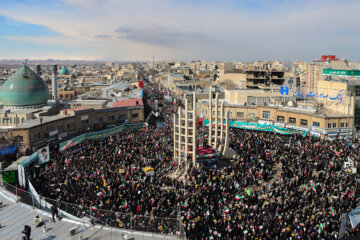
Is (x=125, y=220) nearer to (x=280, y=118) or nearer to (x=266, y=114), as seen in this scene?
(x=280, y=118)

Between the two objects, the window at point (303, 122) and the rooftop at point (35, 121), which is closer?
the rooftop at point (35, 121)

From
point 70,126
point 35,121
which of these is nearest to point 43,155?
point 35,121

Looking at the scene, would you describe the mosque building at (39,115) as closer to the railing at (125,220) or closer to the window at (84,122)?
the window at (84,122)

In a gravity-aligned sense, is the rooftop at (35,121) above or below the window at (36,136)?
above

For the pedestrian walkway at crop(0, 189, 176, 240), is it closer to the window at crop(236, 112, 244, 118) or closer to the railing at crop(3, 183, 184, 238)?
the railing at crop(3, 183, 184, 238)

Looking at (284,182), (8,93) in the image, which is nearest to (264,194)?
(284,182)

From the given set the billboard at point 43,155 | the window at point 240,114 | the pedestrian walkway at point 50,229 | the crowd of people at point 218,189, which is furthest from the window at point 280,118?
the pedestrian walkway at point 50,229
